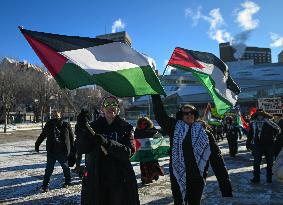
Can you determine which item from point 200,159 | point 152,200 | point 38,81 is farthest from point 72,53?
point 38,81

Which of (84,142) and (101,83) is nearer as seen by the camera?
(84,142)

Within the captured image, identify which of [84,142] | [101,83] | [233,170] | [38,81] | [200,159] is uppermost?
[38,81]

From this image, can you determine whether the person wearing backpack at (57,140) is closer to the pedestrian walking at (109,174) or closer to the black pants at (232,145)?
the pedestrian walking at (109,174)

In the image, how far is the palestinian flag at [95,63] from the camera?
519 cm

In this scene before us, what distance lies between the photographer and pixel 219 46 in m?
147

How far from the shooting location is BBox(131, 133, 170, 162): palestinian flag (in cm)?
959

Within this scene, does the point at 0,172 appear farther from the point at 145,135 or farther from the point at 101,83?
the point at 101,83

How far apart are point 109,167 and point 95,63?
1.63 meters

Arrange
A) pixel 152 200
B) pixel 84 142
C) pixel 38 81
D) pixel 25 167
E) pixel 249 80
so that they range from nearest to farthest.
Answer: pixel 84 142
pixel 152 200
pixel 25 167
pixel 38 81
pixel 249 80

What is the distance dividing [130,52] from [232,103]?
3.04 meters

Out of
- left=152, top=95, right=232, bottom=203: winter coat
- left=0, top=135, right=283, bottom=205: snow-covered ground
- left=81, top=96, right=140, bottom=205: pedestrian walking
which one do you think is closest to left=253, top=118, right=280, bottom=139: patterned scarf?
left=0, top=135, right=283, bottom=205: snow-covered ground

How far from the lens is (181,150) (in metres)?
4.96

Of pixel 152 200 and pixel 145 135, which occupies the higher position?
pixel 145 135

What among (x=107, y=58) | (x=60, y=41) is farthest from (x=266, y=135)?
(x=60, y=41)
